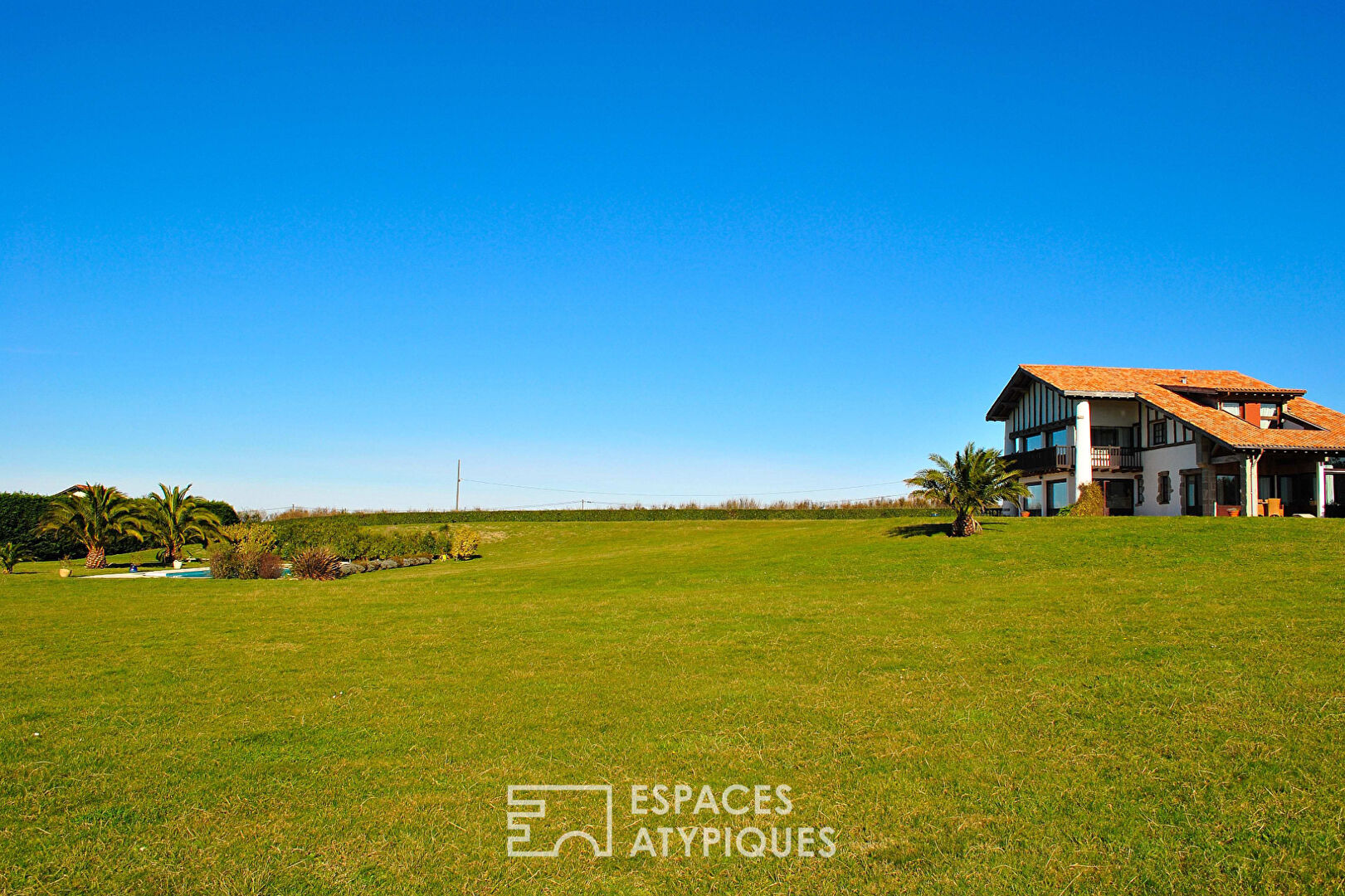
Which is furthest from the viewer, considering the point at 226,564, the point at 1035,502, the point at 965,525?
the point at 1035,502

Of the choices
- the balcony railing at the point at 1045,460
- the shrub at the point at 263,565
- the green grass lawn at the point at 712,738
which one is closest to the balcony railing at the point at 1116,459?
the balcony railing at the point at 1045,460

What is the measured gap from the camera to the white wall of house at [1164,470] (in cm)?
3609

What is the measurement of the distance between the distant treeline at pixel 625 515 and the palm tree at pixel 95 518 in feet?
77.9

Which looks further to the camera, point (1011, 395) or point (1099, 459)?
point (1011, 395)

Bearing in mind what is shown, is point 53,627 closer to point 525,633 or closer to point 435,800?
point 525,633

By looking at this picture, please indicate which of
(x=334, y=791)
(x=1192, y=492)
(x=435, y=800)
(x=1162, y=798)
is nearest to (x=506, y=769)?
(x=435, y=800)

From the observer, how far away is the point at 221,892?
14.8ft

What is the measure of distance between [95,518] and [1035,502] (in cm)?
4393

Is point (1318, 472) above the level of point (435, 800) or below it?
above

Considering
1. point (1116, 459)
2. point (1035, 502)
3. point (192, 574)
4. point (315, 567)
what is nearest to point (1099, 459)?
point (1116, 459)

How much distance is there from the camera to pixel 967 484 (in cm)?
2766

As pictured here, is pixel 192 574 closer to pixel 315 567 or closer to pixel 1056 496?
pixel 315 567

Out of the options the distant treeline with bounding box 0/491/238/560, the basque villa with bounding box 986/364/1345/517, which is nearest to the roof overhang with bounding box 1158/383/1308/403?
the basque villa with bounding box 986/364/1345/517

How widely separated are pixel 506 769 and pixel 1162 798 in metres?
4.86
